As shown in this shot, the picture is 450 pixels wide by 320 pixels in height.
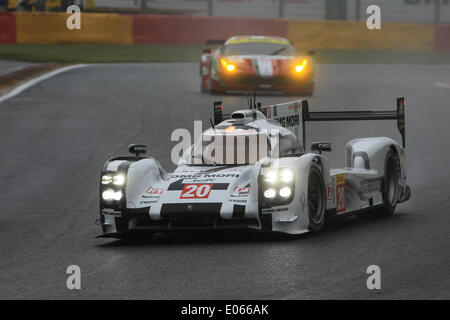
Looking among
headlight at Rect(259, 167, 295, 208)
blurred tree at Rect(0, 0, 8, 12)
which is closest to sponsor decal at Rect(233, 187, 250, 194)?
headlight at Rect(259, 167, 295, 208)

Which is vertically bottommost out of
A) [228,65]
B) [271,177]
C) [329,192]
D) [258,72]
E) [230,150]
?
[329,192]

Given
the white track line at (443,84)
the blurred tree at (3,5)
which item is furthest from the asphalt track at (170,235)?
the blurred tree at (3,5)

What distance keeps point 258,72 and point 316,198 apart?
12188mm

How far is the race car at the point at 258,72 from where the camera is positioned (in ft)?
69.2

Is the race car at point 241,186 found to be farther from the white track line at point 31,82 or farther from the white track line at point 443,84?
the white track line at point 443,84

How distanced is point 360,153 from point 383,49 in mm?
23898

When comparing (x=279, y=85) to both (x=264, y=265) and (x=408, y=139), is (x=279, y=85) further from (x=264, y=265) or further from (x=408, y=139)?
(x=264, y=265)

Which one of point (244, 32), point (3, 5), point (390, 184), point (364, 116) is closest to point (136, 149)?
point (390, 184)

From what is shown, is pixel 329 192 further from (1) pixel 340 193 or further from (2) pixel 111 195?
(2) pixel 111 195

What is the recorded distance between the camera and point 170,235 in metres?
9.25

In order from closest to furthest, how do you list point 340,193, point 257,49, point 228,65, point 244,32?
point 340,193 → point 228,65 → point 257,49 → point 244,32

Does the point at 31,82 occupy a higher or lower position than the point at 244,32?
lower

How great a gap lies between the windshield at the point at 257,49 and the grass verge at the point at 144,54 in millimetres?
6975

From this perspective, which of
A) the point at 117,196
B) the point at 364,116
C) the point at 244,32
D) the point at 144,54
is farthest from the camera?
the point at 244,32
